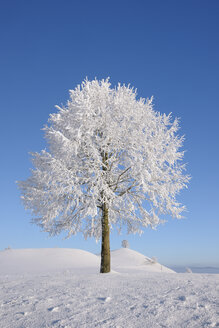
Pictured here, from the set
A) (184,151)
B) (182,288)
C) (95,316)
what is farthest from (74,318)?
(184,151)

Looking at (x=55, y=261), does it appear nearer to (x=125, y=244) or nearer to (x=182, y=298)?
(x=125, y=244)

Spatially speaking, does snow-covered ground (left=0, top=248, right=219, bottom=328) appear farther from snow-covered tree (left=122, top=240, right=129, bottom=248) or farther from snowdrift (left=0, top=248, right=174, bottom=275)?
snow-covered tree (left=122, top=240, right=129, bottom=248)

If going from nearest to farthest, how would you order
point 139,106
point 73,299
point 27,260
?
point 73,299 → point 139,106 → point 27,260

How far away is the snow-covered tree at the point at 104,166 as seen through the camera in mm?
12477

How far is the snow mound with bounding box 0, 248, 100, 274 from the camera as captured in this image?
70.6 ft

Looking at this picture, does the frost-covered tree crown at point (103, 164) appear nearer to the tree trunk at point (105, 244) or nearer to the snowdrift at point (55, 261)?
the tree trunk at point (105, 244)

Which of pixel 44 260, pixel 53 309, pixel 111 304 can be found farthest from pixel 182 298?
pixel 44 260

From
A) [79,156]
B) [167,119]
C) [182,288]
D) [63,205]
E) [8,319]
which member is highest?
[167,119]

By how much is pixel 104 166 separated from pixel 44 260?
13596 millimetres

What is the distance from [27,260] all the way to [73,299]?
18.6 metres

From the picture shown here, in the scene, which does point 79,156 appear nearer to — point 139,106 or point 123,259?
point 139,106

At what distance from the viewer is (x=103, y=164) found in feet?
41.0

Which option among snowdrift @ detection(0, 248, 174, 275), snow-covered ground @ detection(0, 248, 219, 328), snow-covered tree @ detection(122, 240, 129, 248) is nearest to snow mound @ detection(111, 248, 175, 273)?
snowdrift @ detection(0, 248, 174, 275)

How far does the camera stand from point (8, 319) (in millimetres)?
6066
